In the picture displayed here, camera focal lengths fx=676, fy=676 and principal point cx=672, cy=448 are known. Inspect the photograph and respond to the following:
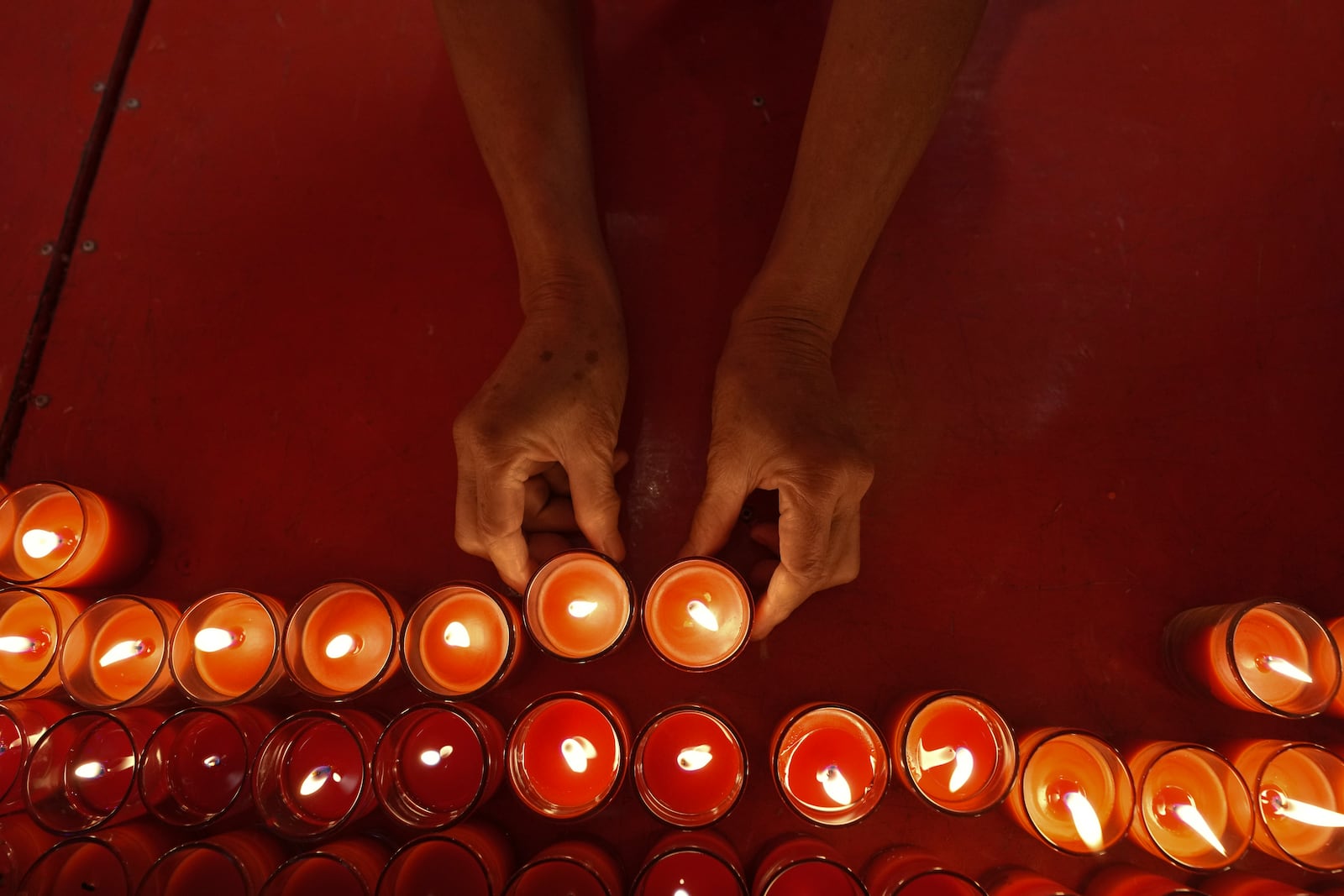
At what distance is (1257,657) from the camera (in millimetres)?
1117

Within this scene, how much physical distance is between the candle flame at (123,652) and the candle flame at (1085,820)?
4.99 feet

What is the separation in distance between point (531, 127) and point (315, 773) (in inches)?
45.6

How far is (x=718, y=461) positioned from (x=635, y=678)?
0.41m

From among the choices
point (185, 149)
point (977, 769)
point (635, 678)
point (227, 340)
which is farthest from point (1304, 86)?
point (185, 149)

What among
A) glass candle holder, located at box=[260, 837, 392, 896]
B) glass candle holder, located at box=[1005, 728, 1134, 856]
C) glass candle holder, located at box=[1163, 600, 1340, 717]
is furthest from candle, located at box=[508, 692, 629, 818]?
glass candle holder, located at box=[1163, 600, 1340, 717]

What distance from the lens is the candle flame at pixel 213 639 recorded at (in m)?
1.07

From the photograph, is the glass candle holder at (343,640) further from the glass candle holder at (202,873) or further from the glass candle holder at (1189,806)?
the glass candle holder at (1189,806)

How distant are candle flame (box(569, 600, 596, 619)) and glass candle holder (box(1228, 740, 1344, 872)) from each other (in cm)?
99

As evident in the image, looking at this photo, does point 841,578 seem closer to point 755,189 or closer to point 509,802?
point 509,802

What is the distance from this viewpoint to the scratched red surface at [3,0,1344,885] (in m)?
1.17

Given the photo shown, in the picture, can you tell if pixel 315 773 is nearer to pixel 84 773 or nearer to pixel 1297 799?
pixel 84 773

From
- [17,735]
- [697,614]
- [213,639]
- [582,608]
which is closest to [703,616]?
[697,614]

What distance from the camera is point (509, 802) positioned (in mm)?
1127

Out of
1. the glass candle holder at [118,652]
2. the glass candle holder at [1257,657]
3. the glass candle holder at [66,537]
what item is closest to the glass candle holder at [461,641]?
the glass candle holder at [118,652]
